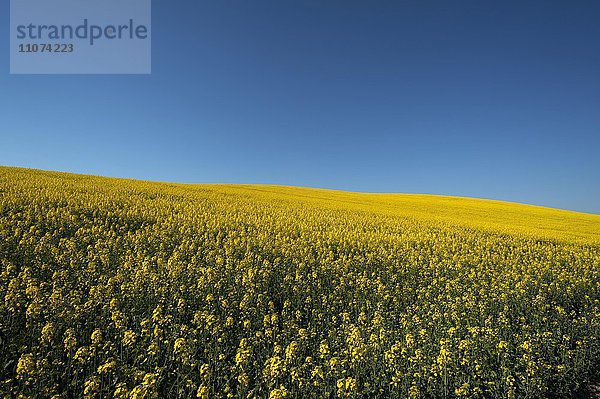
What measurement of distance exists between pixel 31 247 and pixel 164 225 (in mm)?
4751

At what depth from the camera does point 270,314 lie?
6996 millimetres

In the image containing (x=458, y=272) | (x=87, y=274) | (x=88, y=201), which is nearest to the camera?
(x=87, y=274)

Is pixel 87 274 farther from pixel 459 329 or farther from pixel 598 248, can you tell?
pixel 598 248

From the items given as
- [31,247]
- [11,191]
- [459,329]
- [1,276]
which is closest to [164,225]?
[31,247]

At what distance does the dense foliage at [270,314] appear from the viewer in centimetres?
457

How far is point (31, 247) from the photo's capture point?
29.5 ft

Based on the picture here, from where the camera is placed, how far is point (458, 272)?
37.1 feet

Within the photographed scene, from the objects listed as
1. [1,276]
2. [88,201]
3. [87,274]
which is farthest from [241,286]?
[88,201]

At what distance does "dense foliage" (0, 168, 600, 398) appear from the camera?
15.0 ft

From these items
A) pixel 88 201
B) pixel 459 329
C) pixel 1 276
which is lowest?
pixel 459 329

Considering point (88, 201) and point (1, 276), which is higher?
point (88, 201)

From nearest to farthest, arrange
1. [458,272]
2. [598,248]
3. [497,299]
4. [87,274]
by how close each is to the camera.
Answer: [87,274], [497,299], [458,272], [598,248]

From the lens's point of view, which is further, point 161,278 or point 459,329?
point 161,278

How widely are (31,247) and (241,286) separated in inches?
257
